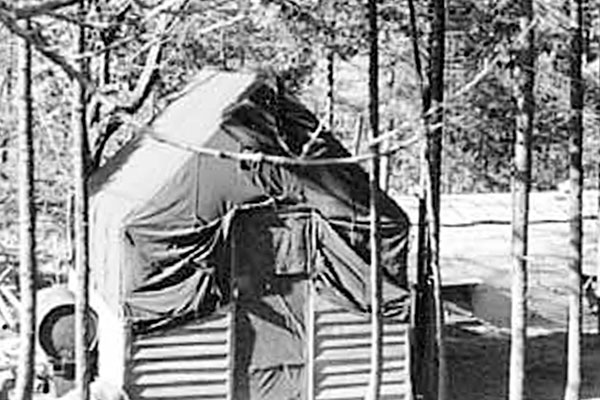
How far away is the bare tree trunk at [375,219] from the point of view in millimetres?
12930

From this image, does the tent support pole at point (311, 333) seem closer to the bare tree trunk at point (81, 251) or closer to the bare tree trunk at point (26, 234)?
the bare tree trunk at point (81, 251)

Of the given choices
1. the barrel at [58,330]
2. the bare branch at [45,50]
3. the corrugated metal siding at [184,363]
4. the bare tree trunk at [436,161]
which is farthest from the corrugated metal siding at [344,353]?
the bare branch at [45,50]

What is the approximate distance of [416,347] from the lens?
16.1 meters

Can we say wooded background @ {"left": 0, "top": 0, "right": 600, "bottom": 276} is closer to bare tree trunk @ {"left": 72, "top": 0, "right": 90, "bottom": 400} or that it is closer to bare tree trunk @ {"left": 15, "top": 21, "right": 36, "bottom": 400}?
bare tree trunk @ {"left": 15, "top": 21, "right": 36, "bottom": 400}

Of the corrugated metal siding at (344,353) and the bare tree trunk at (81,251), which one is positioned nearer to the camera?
the bare tree trunk at (81,251)

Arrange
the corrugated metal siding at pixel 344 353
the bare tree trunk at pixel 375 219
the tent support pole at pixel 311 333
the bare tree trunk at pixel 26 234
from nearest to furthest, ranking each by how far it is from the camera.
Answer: the bare tree trunk at pixel 26 234
the bare tree trunk at pixel 375 219
the tent support pole at pixel 311 333
the corrugated metal siding at pixel 344 353

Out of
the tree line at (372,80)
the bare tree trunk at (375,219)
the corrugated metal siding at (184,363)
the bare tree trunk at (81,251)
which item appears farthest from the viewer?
the corrugated metal siding at (184,363)

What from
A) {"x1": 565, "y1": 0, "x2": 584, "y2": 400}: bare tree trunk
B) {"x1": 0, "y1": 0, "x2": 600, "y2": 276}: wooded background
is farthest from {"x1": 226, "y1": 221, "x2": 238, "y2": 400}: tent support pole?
{"x1": 565, "y1": 0, "x2": 584, "y2": 400}: bare tree trunk

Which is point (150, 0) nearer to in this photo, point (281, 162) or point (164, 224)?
point (281, 162)

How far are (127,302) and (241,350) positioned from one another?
1.63 meters

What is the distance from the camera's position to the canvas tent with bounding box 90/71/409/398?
49.1 feet

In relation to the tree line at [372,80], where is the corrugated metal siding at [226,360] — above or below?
below

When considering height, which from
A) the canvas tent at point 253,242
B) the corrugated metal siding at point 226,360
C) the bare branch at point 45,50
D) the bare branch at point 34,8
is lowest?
the corrugated metal siding at point 226,360

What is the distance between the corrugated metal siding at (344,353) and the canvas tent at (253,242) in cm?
18
